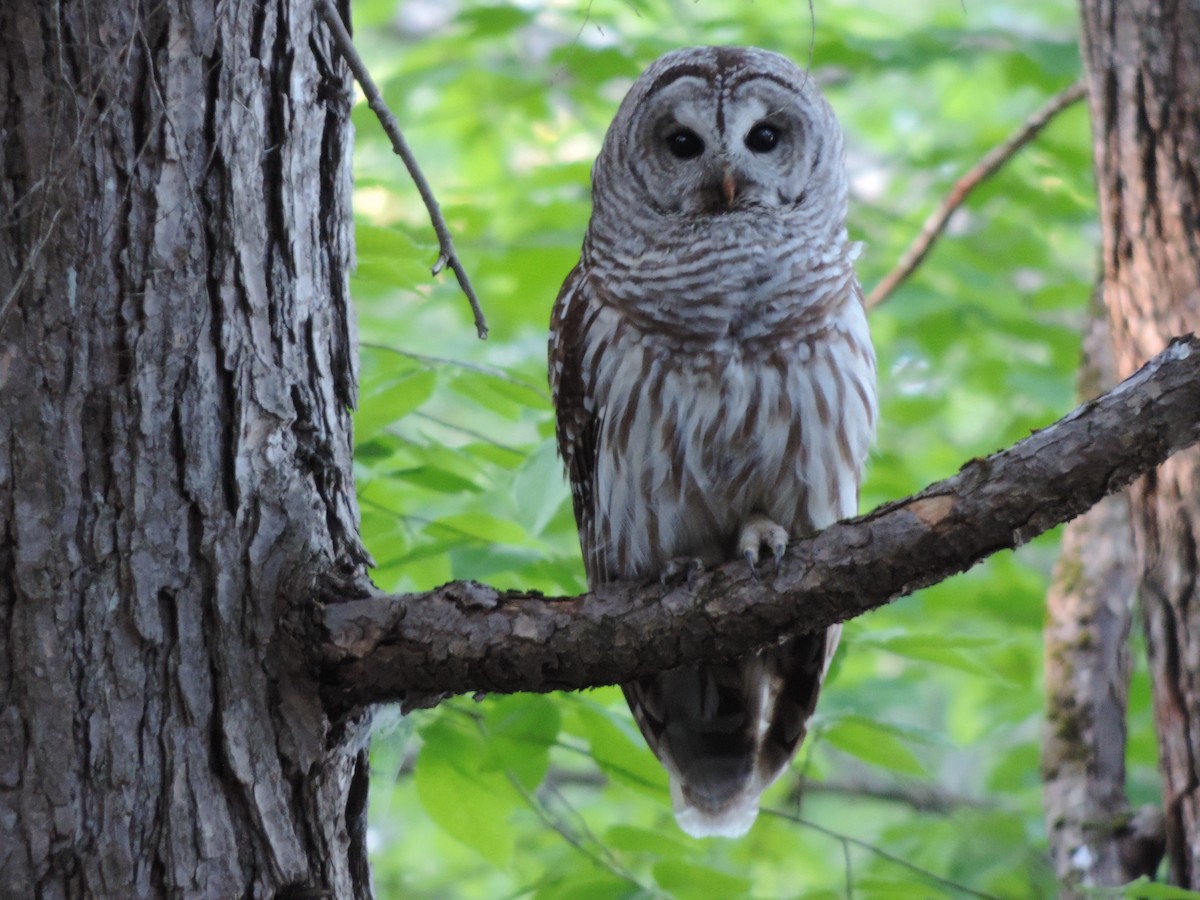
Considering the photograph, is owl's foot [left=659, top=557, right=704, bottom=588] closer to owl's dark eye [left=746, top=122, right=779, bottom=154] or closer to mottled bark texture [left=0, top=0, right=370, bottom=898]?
mottled bark texture [left=0, top=0, right=370, bottom=898]

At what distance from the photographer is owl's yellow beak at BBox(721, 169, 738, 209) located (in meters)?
3.08

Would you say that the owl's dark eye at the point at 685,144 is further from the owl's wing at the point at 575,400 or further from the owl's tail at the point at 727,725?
the owl's tail at the point at 727,725

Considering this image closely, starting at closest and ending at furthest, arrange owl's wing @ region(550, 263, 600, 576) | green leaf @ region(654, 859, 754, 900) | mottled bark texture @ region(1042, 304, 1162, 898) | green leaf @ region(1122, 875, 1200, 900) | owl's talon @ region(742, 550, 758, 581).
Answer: owl's talon @ region(742, 550, 758, 581) → green leaf @ region(1122, 875, 1200, 900) → green leaf @ region(654, 859, 754, 900) → owl's wing @ region(550, 263, 600, 576) → mottled bark texture @ region(1042, 304, 1162, 898)

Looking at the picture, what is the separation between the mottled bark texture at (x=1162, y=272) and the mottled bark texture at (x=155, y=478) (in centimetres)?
197

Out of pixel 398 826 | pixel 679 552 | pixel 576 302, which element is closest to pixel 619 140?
pixel 576 302

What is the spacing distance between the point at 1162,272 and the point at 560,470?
1.55m

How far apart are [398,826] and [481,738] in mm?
5170

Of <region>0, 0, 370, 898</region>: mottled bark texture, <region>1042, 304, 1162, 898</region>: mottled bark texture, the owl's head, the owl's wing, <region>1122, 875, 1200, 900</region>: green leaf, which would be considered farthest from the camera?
<region>1042, 304, 1162, 898</region>: mottled bark texture

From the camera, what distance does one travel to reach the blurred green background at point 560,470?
2.96 metres

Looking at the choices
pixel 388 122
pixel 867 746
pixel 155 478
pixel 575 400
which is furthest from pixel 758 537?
pixel 155 478

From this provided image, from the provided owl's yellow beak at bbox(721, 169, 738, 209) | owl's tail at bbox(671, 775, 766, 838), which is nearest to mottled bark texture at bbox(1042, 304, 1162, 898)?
owl's tail at bbox(671, 775, 766, 838)

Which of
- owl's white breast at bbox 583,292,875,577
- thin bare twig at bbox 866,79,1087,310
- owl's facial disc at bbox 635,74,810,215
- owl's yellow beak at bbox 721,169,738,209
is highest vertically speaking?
thin bare twig at bbox 866,79,1087,310

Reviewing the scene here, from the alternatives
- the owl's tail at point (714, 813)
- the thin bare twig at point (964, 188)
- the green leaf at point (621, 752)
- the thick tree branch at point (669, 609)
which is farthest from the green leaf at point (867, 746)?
the thin bare twig at point (964, 188)

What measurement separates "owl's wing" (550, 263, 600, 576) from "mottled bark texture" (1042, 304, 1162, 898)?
131cm
